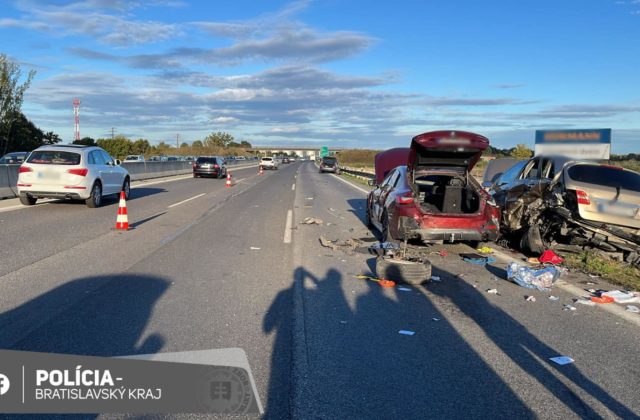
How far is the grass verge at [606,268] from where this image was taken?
7.66 meters

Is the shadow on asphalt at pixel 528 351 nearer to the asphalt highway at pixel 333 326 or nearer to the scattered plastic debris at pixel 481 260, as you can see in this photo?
the asphalt highway at pixel 333 326

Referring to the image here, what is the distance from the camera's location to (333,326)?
551 centimetres

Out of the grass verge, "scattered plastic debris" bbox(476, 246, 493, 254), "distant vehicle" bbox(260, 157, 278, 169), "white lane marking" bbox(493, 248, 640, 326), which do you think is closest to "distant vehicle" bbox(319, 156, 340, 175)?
"distant vehicle" bbox(260, 157, 278, 169)

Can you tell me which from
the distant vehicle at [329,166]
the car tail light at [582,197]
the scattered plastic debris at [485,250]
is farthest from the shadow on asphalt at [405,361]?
the distant vehicle at [329,166]

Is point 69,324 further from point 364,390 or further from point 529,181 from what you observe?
point 529,181

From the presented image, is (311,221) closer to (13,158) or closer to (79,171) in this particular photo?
(79,171)

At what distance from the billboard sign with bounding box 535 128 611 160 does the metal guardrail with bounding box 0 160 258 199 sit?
16.8 m

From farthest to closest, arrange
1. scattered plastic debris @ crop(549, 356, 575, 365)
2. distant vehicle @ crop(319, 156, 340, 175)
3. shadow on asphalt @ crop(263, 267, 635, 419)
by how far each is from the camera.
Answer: distant vehicle @ crop(319, 156, 340, 175), scattered plastic debris @ crop(549, 356, 575, 365), shadow on asphalt @ crop(263, 267, 635, 419)

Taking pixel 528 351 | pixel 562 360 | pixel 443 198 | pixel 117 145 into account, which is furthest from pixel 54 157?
pixel 117 145

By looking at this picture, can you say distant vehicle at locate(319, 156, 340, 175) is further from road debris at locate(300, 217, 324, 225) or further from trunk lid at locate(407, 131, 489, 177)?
trunk lid at locate(407, 131, 489, 177)

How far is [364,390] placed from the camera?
4.02 meters

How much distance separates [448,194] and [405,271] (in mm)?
3769

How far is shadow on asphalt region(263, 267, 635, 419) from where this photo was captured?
3795 mm

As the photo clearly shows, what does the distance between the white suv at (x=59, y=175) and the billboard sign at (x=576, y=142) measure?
12.0m
